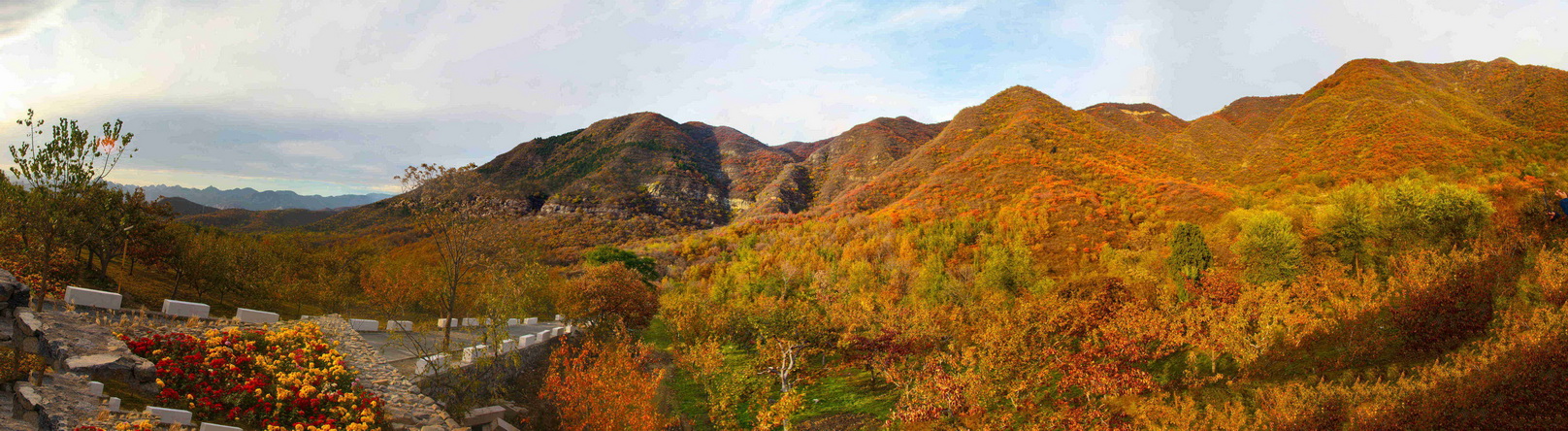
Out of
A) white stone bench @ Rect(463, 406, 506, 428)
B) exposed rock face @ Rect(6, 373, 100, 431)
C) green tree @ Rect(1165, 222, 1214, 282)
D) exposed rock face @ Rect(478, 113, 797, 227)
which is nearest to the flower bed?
exposed rock face @ Rect(6, 373, 100, 431)

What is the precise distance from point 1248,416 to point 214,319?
102ft

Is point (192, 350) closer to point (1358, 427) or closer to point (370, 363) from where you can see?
point (370, 363)

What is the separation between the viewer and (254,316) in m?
17.2

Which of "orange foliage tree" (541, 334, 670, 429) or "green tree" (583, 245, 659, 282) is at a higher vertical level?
"green tree" (583, 245, 659, 282)

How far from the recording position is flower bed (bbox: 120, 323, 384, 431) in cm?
1196

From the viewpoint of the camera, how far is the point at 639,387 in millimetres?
18969

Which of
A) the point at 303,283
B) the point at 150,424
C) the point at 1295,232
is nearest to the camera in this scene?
the point at 150,424

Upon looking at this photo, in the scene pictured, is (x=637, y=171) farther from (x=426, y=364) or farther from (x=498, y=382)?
(x=426, y=364)

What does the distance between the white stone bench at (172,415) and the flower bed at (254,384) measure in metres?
0.48

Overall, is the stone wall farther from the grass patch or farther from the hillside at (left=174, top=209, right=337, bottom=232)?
the hillside at (left=174, top=209, right=337, bottom=232)

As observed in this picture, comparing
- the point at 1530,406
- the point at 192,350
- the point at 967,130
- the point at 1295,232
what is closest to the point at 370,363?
the point at 192,350

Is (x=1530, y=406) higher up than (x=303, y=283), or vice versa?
(x=303, y=283)

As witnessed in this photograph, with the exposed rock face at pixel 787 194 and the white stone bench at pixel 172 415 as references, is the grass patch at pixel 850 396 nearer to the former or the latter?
the white stone bench at pixel 172 415

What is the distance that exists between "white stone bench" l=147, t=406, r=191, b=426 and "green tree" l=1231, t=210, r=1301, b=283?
37665mm
